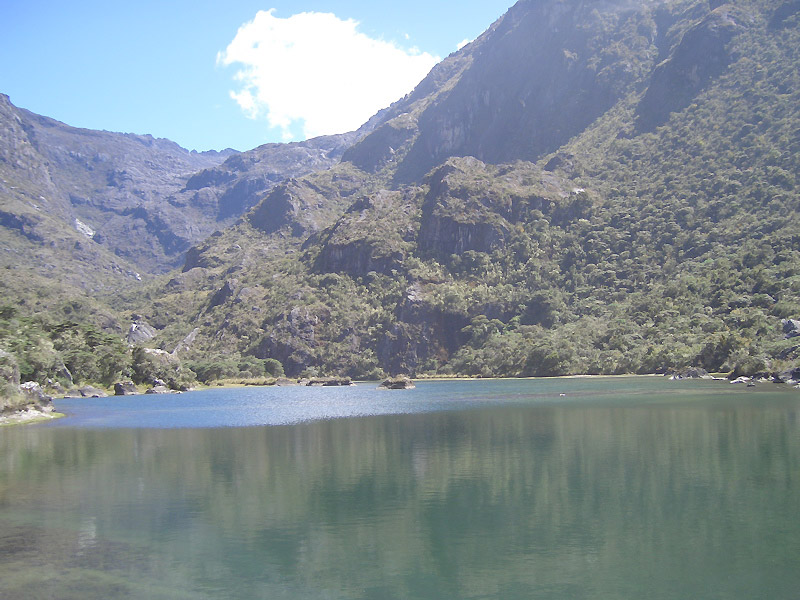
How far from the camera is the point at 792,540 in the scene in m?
24.0

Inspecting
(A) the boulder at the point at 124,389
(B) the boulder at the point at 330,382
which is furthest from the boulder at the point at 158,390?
(B) the boulder at the point at 330,382

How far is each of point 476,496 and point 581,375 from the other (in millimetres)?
137897

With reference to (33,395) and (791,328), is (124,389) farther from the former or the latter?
(791,328)

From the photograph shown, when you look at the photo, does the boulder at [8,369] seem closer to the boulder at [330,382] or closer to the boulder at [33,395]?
the boulder at [33,395]

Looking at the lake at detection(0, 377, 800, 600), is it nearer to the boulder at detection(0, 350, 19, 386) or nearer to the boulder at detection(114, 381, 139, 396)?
the boulder at detection(0, 350, 19, 386)

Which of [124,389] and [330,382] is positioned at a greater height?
[124,389]

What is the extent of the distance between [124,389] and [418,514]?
123550mm

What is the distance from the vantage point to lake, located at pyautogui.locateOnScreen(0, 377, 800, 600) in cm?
2161

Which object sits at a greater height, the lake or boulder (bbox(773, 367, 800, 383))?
the lake

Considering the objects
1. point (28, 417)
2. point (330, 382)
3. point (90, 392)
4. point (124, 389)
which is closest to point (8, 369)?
point (28, 417)

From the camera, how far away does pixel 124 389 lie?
458 ft

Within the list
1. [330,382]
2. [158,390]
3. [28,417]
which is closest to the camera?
[28,417]

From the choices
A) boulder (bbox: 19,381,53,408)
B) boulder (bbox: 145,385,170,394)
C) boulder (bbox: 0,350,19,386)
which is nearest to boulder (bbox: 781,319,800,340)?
boulder (bbox: 19,381,53,408)

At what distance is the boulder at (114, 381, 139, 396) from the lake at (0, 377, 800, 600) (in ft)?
279
